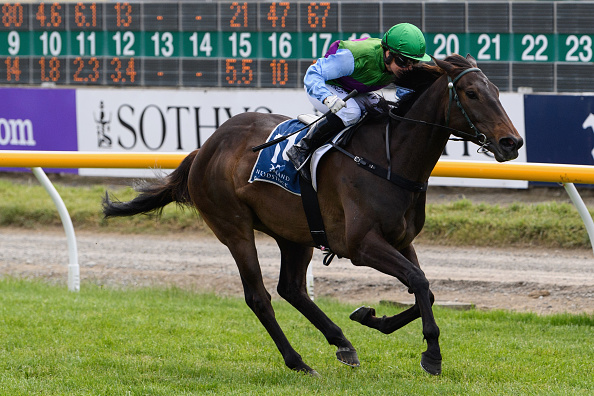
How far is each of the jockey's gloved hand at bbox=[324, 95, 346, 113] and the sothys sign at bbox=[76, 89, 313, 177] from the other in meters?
6.51

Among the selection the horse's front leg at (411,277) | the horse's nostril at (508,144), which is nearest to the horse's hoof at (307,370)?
the horse's front leg at (411,277)

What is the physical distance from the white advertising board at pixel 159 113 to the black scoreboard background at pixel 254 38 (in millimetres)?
157

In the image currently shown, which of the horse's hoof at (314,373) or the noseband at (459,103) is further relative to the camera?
the horse's hoof at (314,373)

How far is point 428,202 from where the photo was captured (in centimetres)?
1040

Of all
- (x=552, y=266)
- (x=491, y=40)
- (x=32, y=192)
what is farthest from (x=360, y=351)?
(x=32, y=192)

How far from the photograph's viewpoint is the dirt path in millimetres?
7227

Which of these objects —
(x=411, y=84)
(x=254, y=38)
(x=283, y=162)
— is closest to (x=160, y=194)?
(x=283, y=162)

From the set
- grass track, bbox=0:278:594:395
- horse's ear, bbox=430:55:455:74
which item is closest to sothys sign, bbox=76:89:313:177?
grass track, bbox=0:278:594:395

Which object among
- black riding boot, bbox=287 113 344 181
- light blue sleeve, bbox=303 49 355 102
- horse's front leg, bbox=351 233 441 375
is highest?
light blue sleeve, bbox=303 49 355 102

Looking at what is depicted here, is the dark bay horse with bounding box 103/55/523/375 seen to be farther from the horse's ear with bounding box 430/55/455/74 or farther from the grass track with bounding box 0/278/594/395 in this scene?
the grass track with bounding box 0/278/594/395

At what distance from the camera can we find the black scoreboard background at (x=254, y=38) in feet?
33.2

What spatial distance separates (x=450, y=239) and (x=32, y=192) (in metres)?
5.64

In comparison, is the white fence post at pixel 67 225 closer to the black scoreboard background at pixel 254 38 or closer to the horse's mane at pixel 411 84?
the horse's mane at pixel 411 84

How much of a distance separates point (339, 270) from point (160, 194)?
9.78 feet
